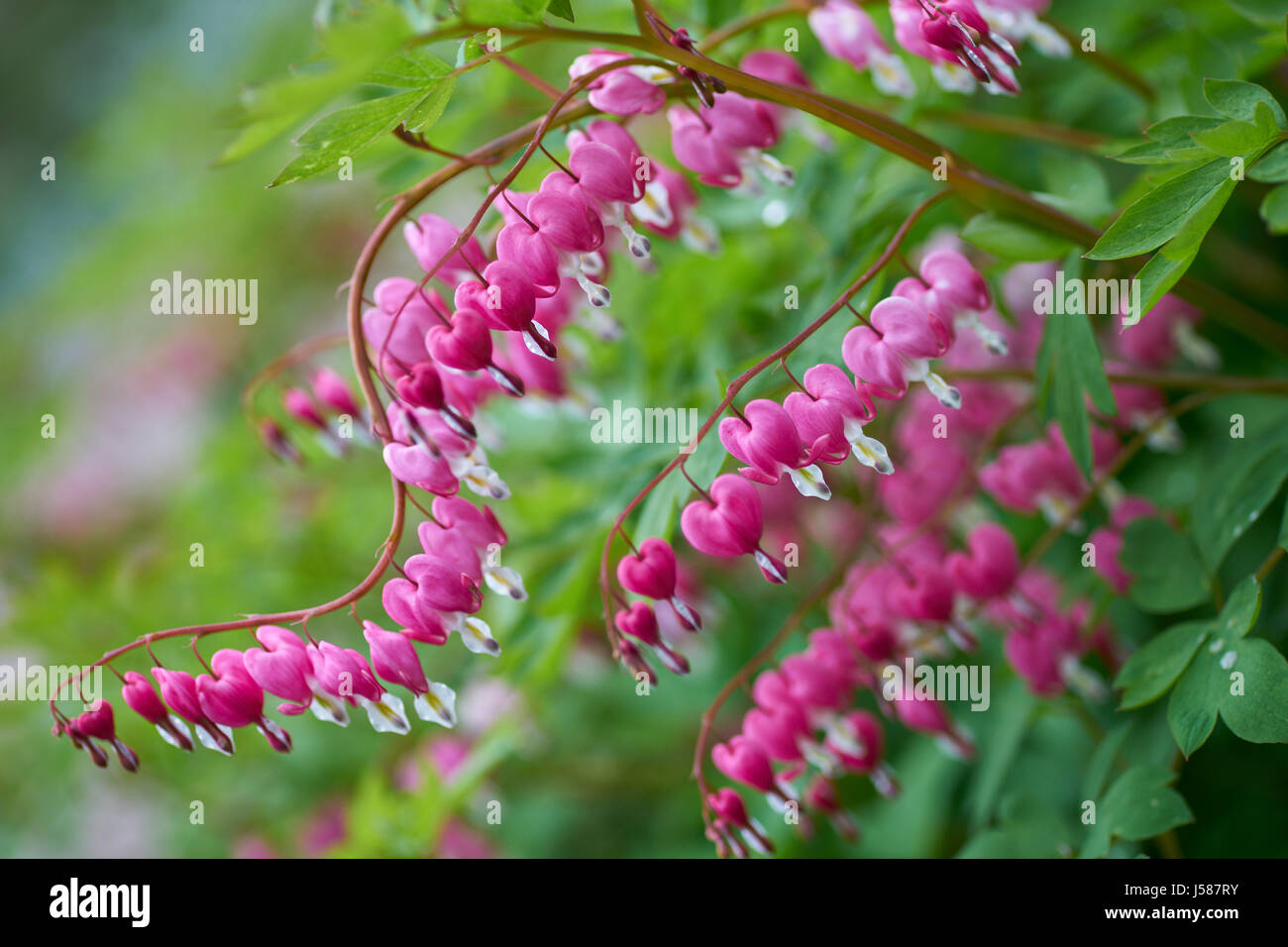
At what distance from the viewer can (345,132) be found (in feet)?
2.21

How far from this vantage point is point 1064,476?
1.03 metres

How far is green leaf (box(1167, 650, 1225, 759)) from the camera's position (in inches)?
29.1

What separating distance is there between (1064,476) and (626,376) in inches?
21.5

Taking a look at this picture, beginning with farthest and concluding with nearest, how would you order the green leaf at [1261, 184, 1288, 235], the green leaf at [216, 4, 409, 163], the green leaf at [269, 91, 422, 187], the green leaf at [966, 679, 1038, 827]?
the green leaf at [966, 679, 1038, 827]
the green leaf at [1261, 184, 1288, 235]
the green leaf at [269, 91, 422, 187]
the green leaf at [216, 4, 409, 163]

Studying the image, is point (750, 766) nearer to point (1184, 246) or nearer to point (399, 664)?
point (399, 664)

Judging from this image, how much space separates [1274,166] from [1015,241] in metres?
0.18

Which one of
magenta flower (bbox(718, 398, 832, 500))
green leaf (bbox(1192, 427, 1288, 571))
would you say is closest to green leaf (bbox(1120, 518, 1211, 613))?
green leaf (bbox(1192, 427, 1288, 571))

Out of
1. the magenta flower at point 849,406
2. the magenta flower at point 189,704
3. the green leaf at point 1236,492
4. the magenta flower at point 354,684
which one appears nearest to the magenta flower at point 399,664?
the magenta flower at point 354,684

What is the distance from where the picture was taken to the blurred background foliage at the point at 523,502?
1.06m

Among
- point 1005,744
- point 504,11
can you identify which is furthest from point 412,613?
point 1005,744

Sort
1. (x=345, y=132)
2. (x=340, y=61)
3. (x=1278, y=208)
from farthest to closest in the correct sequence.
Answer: (x=1278, y=208) < (x=345, y=132) < (x=340, y=61)

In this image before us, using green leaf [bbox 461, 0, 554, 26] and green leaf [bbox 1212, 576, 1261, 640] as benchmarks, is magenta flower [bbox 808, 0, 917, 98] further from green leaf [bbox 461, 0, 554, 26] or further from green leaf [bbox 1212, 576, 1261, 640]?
green leaf [bbox 1212, 576, 1261, 640]

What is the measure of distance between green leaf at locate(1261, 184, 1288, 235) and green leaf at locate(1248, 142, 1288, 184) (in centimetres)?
5
